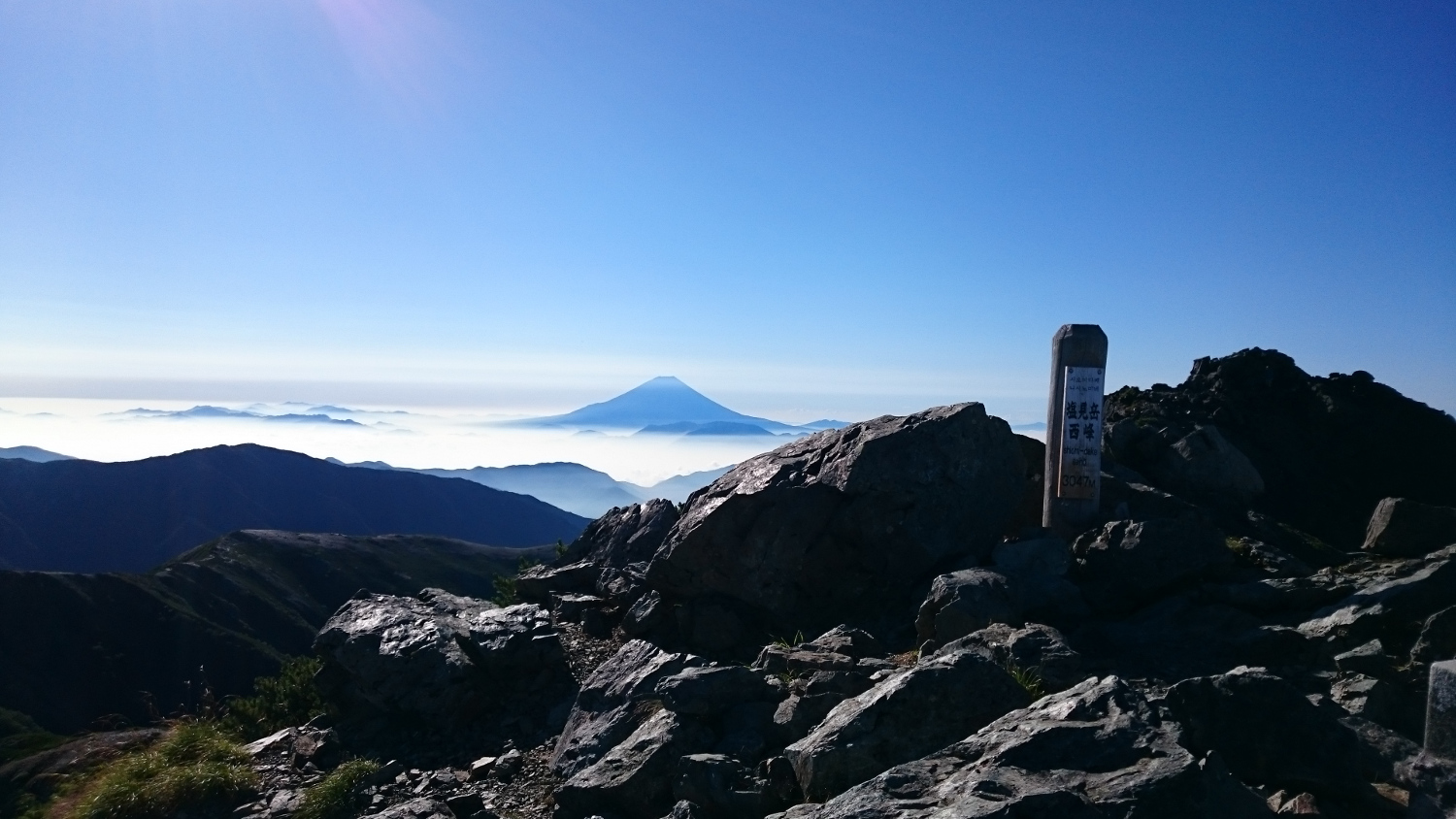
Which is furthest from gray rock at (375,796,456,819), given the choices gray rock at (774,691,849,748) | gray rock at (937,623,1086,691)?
gray rock at (937,623,1086,691)

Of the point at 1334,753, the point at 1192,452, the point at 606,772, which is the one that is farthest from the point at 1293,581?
the point at 606,772

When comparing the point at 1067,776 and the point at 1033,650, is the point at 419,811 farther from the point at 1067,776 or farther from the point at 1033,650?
the point at 1067,776

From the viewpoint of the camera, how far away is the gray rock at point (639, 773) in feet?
26.1

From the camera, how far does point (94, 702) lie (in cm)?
7119

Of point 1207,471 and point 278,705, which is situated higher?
point 1207,471

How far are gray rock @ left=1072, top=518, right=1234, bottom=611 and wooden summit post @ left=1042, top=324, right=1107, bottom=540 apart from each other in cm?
154

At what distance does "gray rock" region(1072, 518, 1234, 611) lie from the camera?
10.6 meters

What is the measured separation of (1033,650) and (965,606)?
48.4 inches

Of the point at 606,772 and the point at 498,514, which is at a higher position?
the point at 606,772

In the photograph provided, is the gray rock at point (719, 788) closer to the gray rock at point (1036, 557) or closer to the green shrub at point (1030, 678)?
the green shrub at point (1030, 678)

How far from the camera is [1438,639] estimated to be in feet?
27.0

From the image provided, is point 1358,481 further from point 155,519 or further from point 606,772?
point 155,519

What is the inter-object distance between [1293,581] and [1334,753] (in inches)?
173

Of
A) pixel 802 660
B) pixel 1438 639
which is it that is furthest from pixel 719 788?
pixel 1438 639
